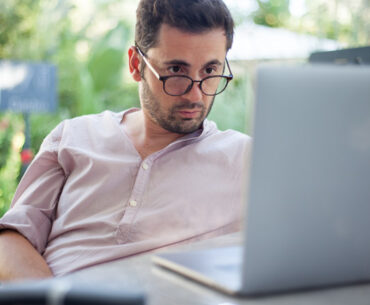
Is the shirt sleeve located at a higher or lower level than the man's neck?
lower

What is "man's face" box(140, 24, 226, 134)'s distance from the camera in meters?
1.47

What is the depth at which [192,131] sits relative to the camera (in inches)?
59.7

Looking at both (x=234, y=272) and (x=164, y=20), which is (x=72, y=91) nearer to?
(x=164, y=20)

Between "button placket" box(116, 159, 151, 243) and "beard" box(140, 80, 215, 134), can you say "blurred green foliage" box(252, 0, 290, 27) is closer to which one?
"beard" box(140, 80, 215, 134)

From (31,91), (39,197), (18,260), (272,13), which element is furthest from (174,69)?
(272,13)

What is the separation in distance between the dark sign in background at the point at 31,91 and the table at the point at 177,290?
2.62 m

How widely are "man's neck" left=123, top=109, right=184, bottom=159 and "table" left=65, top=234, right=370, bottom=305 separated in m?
Result: 0.63

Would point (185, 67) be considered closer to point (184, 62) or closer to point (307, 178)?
point (184, 62)

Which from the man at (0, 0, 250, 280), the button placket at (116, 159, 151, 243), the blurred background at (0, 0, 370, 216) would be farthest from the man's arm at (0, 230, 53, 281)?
the blurred background at (0, 0, 370, 216)

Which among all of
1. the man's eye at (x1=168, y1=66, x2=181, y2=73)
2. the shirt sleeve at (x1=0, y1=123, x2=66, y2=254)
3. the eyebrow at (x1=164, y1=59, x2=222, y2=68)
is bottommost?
the shirt sleeve at (x1=0, y1=123, x2=66, y2=254)

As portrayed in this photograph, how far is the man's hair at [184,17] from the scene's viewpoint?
148cm

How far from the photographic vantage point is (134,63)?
1715 mm

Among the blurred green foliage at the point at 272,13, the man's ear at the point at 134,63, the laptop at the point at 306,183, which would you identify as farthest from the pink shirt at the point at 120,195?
the blurred green foliage at the point at 272,13

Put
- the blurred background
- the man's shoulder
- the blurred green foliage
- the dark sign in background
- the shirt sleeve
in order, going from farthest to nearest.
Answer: the blurred green foliage → the blurred background → the dark sign in background → the man's shoulder → the shirt sleeve
